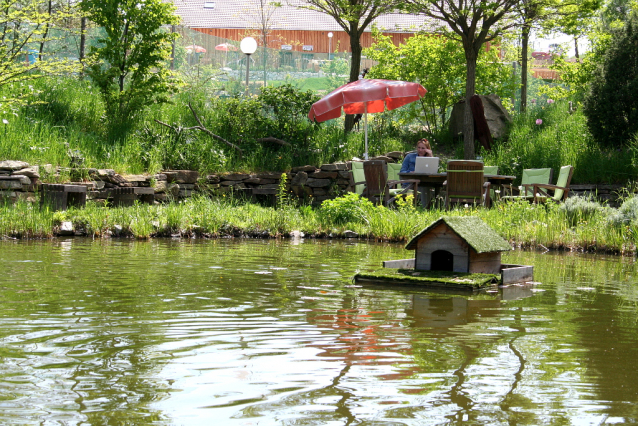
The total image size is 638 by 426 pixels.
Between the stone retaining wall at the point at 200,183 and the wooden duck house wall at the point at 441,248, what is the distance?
7123 mm

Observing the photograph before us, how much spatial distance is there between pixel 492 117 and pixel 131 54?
9186 mm

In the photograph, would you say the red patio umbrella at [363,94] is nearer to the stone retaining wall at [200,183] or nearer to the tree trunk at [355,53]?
the stone retaining wall at [200,183]

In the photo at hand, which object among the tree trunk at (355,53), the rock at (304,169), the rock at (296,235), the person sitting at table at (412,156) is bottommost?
the rock at (296,235)

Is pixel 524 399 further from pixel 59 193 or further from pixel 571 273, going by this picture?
pixel 59 193

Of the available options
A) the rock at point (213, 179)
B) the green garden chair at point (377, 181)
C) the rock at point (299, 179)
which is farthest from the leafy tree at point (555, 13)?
the rock at point (213, 179)

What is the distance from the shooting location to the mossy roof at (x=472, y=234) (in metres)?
6.58

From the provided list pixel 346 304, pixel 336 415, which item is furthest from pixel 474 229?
pixel 336 415

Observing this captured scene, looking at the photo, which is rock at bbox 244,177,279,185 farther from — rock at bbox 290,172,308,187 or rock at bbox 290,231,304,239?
rock at bbox 290,231,304,239

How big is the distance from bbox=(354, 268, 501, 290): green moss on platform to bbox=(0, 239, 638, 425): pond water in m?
0.18

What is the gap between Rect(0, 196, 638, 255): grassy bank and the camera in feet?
34.8

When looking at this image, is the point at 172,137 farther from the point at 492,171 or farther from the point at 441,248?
the point at 441,248

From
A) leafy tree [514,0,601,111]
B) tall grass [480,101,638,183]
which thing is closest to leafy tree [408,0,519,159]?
leafy tree [514,0,601,111]

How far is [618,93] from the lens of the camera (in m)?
16.1

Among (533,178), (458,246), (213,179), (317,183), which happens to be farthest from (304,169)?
(458,246)
